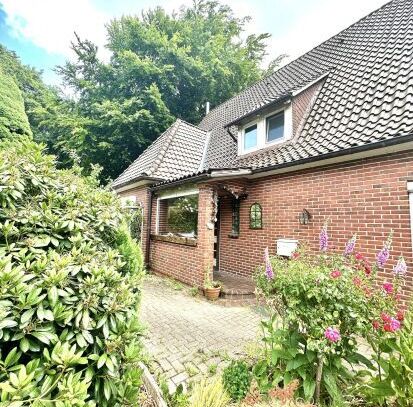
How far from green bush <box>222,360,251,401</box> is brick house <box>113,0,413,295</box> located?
3.51 metres

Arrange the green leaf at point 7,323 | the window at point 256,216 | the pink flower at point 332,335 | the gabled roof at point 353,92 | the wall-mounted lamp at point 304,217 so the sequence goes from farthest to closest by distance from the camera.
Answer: the window at point 256,216, the wall-mounted lamp at point 304,217, the gabled roof at point 353,92, the pink flower at point 332,335, the green leaf at point 7,323

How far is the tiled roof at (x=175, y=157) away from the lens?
30.3 feet

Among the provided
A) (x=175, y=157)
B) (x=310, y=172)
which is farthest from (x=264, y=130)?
(x=175, y=157)

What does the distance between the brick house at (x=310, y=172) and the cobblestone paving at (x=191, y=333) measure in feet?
3.63

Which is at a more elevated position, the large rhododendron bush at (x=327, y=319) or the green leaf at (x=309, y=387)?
the large rhododendron bush at (x=327, y=319)

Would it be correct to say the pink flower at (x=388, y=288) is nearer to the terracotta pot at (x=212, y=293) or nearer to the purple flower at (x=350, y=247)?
the purple flower at (x=350, y=247)

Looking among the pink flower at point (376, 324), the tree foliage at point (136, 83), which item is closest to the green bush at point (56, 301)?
the pink flower at point (376, 324)

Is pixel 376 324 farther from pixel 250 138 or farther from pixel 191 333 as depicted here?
pixel 250 138

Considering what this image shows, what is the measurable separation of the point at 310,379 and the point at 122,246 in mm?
2424

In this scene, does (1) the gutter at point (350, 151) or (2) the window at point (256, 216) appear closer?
(1) the gutter at point (350, 151)

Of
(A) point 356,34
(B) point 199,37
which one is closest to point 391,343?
(A) point 356,34

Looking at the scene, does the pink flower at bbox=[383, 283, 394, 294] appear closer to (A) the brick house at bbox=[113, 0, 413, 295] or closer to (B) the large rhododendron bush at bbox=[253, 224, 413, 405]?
(B) the large rhododendron bush at bbox=[253, 224, 413, 405]

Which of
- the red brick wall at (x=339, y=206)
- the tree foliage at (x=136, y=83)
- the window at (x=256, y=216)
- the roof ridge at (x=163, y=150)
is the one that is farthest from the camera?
the tree foliage at (x=136, y=83)

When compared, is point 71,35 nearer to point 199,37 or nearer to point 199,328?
point 199,37
